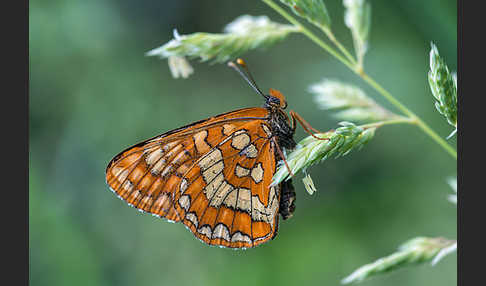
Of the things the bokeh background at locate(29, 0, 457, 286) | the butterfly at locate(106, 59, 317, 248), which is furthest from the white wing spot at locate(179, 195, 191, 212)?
the bokeh background at locate(29, 0, 457, 286)

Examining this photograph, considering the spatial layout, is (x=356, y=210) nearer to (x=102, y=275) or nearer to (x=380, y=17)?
(x=380, y=17)

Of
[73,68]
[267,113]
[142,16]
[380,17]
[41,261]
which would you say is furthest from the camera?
[142,16]

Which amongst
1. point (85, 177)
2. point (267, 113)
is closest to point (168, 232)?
point (85, 177)

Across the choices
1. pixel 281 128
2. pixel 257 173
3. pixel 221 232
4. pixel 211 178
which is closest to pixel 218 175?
pixel 211 178

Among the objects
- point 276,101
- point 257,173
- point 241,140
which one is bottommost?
point 257,173

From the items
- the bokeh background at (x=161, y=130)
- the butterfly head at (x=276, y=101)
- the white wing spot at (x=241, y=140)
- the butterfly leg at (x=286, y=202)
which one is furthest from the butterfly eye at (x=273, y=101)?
the bokeh background at (x=161, y=130)

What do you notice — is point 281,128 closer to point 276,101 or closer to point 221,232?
point 276,101
